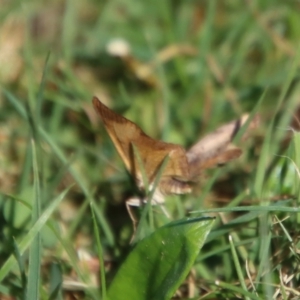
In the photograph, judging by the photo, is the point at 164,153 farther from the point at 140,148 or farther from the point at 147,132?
the point at 147,132

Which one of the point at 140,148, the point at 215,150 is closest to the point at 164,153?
the point at 140,148

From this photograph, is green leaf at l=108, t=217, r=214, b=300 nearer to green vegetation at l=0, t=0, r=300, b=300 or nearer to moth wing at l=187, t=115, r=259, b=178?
green vegetation at l=0, t=0, r=300, b=300

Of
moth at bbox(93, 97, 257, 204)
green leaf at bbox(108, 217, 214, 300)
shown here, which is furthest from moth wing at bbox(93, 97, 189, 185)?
green leaf at bbox(108, 217, 214, 300)

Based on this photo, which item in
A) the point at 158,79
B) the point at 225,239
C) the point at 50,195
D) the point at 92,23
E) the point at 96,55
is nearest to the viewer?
the point at 225,239

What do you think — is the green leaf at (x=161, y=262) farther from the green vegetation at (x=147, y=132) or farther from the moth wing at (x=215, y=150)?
the moth wing at (x=215, y=150)

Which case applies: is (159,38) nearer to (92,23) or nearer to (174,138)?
(92,23)

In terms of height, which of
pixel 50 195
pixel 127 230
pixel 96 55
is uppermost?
pixel 96 55

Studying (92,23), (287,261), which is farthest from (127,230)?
(92,23)
